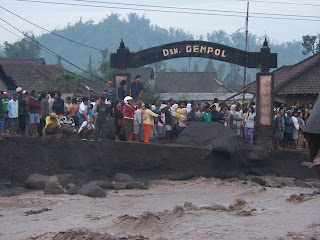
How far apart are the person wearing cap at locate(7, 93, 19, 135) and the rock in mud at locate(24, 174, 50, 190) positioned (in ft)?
8.53

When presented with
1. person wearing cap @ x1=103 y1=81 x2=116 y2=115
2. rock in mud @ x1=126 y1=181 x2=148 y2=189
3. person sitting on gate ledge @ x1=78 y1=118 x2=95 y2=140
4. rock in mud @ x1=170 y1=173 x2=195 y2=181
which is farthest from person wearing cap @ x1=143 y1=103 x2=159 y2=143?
rock in mud @ x1=126 y1=181 x2=148 y2=189

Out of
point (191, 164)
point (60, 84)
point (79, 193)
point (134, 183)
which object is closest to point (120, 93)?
point (191, 164)

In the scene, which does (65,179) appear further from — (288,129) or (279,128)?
(288,129)

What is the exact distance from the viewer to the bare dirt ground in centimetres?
1113

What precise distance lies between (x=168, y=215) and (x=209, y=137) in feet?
25.8

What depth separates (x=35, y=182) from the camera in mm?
16016

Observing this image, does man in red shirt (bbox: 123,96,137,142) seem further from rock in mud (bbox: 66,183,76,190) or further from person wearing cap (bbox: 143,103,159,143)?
rock in mud (bbox: 66,183,76,190)

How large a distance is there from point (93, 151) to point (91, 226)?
684 cm

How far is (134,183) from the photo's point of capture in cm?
1705

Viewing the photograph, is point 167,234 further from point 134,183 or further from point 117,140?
point 117,140

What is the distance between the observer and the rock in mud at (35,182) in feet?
52.4

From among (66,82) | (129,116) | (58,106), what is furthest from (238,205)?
(66,82)

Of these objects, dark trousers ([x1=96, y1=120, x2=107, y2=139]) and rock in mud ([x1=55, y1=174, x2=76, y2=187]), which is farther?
dark trousers ([x1=96, y1=120, x2=107, y2=139])

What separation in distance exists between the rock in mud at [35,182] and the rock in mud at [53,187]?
0.40 meters
